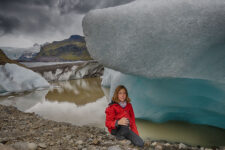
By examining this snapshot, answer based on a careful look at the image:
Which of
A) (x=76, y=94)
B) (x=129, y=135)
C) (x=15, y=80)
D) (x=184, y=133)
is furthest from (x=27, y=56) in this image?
(x=129, y=135)

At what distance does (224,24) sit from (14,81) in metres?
11.1

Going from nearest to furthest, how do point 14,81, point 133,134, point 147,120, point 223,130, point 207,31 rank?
point 133,134 → point 207,31 → point 223,130 → point 147,120 → point 14,81

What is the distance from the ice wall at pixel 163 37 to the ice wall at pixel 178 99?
0.40m

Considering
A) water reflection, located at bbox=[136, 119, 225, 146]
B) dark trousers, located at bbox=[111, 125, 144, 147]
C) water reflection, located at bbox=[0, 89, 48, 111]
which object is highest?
dark trousers, located at bbox=[111, 125, 144, 147]

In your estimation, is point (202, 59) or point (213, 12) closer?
point (213, 12)

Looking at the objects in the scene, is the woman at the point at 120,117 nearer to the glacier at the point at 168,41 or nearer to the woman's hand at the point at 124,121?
the woman's hand at the point at 124,121

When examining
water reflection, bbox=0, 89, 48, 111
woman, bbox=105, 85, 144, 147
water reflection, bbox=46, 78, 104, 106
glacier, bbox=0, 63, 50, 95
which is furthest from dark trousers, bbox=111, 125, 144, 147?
glacier, bbox=0, 63, 50, 95

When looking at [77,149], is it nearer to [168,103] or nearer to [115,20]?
[115,20]

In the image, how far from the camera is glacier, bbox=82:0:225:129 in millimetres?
1946

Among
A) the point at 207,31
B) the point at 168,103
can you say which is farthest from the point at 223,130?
the point at 207,31

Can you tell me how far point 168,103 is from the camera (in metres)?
2.92

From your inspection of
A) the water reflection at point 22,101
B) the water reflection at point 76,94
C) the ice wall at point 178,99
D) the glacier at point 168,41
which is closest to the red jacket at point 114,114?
the glacier at point 168,41

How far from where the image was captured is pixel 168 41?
2.07 m

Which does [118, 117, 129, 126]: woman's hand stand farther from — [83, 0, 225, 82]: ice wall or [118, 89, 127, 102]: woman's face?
[83, 0, 225, 82]: ice wall
